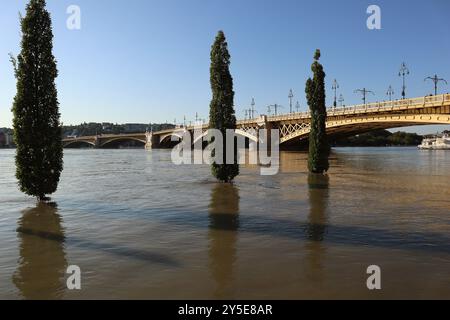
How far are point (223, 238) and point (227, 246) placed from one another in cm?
108

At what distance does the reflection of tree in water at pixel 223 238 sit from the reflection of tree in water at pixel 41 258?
3.83 meters

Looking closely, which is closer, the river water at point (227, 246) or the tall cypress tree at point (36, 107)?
the river water at point (227, 246)

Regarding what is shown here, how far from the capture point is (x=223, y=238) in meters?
14.1

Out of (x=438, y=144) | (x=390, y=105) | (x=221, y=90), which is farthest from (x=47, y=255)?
(x=438, y=144)

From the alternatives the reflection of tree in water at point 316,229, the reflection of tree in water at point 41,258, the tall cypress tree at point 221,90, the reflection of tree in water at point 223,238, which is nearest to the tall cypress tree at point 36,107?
the reflection of tree in water at point 41,258

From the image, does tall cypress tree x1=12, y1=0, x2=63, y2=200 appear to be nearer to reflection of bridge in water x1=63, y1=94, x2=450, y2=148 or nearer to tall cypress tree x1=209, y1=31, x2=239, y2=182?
tall cypress tree x1=209, y1=31, x2=239, y2=182

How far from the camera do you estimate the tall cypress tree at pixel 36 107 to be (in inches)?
897

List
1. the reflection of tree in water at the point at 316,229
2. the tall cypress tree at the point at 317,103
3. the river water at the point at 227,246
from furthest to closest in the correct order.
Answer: the tall cypress tree at the point at 317,103
the reflection of tree in water at the point at 316,229
the river water at the point at 227,246

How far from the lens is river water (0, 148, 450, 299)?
9.33 m

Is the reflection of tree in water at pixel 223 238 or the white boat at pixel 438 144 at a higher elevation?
the white boat at pixel 438 144

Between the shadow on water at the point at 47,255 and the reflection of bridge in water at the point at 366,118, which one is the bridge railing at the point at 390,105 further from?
the shadow on water at the point at 47,255

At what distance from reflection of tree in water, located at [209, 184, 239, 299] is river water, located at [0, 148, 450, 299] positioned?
0.12ft
